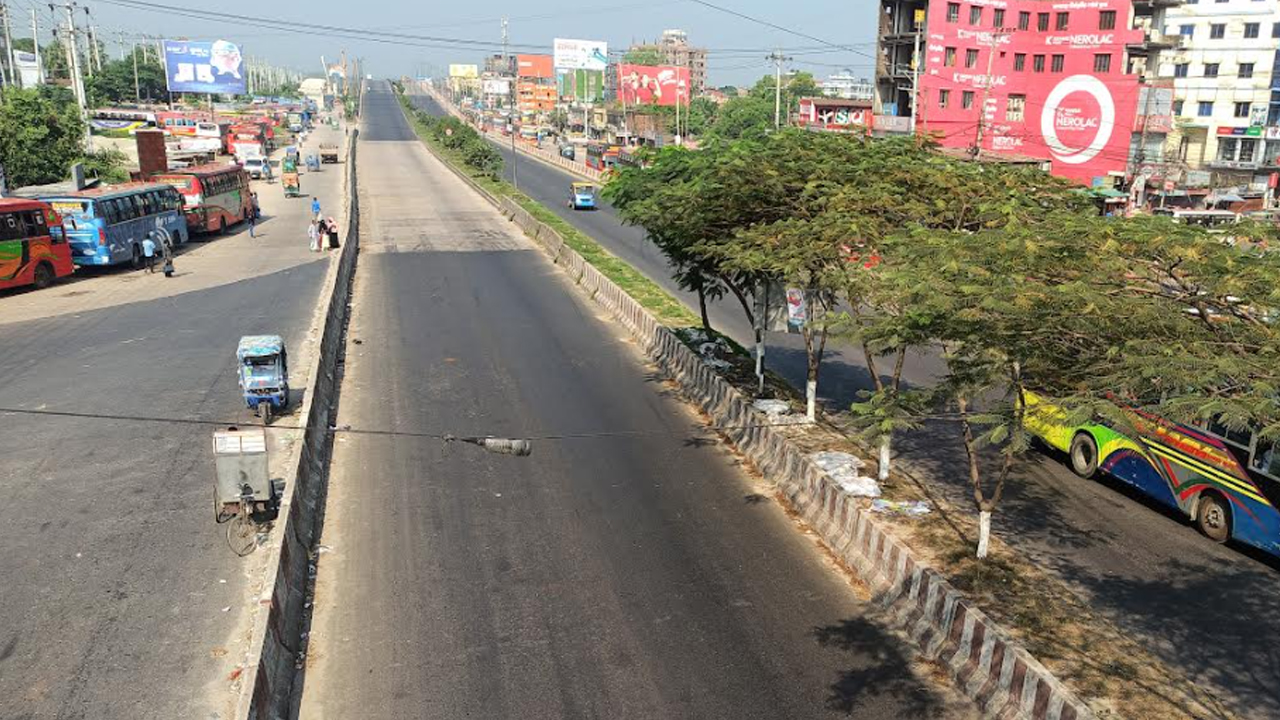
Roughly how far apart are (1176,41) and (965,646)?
78.1 m

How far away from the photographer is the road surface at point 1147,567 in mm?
11031

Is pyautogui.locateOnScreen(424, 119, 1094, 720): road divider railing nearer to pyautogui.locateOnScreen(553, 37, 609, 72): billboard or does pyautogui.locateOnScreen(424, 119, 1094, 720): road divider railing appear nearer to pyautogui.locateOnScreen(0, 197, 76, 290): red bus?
pyautogui.locateOnScreen(0, 197, 76, 290): red bus

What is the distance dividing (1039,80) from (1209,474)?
6469 centimetres

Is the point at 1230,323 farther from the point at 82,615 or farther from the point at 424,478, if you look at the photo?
the point at 82,615

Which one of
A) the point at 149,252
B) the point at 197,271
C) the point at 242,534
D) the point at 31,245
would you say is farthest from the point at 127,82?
the point at 242,534

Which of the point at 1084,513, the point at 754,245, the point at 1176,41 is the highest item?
the point at 1176,41

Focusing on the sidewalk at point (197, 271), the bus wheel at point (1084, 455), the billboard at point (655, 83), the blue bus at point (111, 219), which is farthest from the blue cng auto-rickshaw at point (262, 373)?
the billboard at point (655, 83)

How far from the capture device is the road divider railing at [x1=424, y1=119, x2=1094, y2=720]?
31.2ft

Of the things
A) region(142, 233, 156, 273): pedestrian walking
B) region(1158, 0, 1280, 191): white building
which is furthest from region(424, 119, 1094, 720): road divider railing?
region(1158, 0, 1280, 191): white building

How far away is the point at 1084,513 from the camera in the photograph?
15.7 metres

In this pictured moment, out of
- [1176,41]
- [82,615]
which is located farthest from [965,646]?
[1176,41]

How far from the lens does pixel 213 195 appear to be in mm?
47625

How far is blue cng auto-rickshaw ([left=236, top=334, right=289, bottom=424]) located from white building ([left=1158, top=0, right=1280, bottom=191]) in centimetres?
8344

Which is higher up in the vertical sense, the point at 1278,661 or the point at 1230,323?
the point at 1230,323
